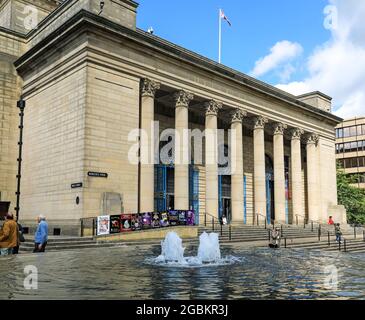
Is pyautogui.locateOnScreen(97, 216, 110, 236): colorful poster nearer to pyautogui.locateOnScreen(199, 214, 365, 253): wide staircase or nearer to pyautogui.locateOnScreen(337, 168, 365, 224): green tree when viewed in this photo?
pyautogui.locateOnScreen(199, 214, 365, 253): wide staircase

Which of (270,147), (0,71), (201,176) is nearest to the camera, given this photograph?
(0,71)

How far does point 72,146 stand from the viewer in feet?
87.9

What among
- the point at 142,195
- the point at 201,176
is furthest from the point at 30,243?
the point at 201,176

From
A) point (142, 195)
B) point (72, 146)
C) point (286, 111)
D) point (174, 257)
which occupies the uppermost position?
point (286, 111)

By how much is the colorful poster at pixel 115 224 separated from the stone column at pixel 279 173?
70.3ft

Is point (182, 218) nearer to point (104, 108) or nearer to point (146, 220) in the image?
point (146, 220)

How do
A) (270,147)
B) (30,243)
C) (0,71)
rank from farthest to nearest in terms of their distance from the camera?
(270,147) → (0,71) → (30,243)

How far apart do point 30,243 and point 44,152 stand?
10.4 metres

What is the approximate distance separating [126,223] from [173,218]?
12.3 feet

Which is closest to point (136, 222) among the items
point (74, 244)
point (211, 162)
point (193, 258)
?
point (74, 244)

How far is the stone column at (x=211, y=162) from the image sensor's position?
34000 millimetres

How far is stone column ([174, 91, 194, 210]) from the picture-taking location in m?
31.6

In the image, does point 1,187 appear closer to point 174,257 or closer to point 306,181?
point 174,257

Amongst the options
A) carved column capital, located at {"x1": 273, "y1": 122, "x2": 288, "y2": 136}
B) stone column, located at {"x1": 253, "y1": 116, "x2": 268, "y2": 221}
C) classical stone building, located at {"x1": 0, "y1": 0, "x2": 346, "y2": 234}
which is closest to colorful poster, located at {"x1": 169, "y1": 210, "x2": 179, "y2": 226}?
classical stone building, located at {"x1": 0, "y1": 0, "x2": 346, "y2": 234}
